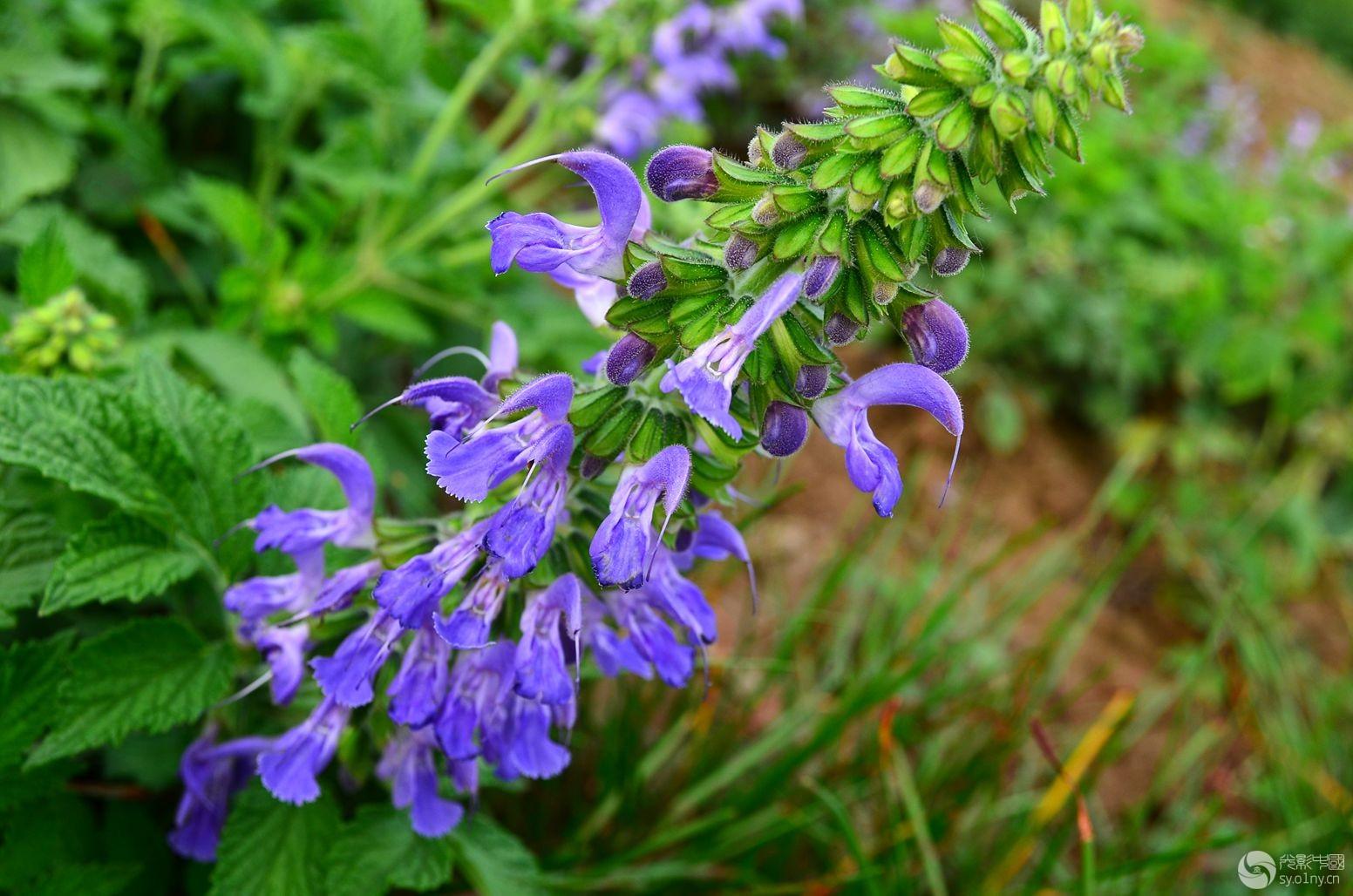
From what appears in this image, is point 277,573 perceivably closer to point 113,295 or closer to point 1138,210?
point 113,295

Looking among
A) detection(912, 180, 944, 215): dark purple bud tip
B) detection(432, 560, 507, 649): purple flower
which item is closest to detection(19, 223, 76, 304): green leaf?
detection(432, 560, 507, 649): purple flower

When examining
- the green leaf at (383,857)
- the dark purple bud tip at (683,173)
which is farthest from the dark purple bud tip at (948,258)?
the green leaf at (383,857)

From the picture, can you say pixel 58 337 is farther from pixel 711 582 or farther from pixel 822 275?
pixel 711 582

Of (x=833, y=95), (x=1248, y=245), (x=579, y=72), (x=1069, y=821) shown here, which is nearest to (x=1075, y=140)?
(x=833, y=95)

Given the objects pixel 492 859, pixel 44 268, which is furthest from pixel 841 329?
pixel 44 268

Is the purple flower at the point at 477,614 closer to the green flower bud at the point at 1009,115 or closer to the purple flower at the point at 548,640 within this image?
the purple flower at the point at 548,640

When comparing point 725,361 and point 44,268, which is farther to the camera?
point 44,268
